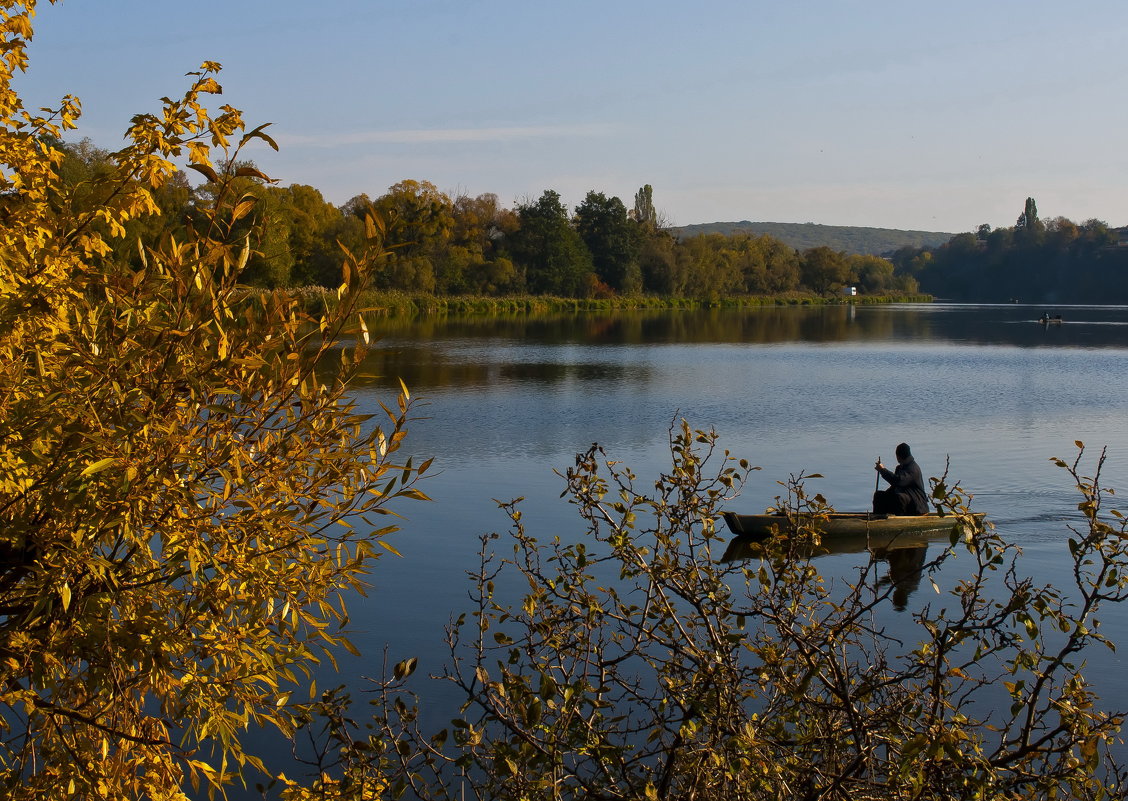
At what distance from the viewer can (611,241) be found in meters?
107

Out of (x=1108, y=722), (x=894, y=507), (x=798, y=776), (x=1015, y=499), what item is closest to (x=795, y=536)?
(x=798, y=776)

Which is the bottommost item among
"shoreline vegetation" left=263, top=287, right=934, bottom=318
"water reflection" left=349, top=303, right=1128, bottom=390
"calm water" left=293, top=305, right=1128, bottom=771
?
"calm water" left=293, top=305, right=1128, bottom=771

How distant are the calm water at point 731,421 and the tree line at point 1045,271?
141 meters

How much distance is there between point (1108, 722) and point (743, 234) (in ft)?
459

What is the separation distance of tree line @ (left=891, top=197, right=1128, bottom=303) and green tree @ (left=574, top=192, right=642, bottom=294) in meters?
100

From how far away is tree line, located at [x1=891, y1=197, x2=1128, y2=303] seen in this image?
180 meters

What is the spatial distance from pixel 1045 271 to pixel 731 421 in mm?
183287

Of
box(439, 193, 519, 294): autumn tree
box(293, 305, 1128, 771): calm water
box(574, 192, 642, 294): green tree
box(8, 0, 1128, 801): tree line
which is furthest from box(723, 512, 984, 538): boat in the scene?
box(574, 192, 642, 294): green tree

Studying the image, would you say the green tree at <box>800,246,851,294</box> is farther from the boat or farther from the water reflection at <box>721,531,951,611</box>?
the boat

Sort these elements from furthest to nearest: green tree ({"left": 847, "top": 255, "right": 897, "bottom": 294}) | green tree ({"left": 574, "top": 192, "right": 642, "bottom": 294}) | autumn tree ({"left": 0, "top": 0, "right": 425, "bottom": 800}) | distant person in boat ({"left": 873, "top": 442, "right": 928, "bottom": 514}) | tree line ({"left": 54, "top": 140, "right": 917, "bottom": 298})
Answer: green tree ({"left": 847, "top": 255, "right": 897, "bottom": 294}) < green tree ({"left": 574, "top": 192, "right": 642, "bottom": 294}) < tree line ({"left": 54, "top": 140, "right": 917, "bottom": 298}) < distant person in boat ({"left": 873, "top": 442, "right": 928, "bottom": 514}) < autumn tree ({"left": 0, "top": 0, "right": 425, "bottom": 800})

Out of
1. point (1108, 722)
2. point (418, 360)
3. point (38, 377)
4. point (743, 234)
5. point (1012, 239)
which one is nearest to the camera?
point (38, 377)

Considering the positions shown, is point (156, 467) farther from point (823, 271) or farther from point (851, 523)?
point (823, 271)

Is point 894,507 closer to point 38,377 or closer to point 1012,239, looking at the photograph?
point 38,377

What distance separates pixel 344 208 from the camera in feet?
322
